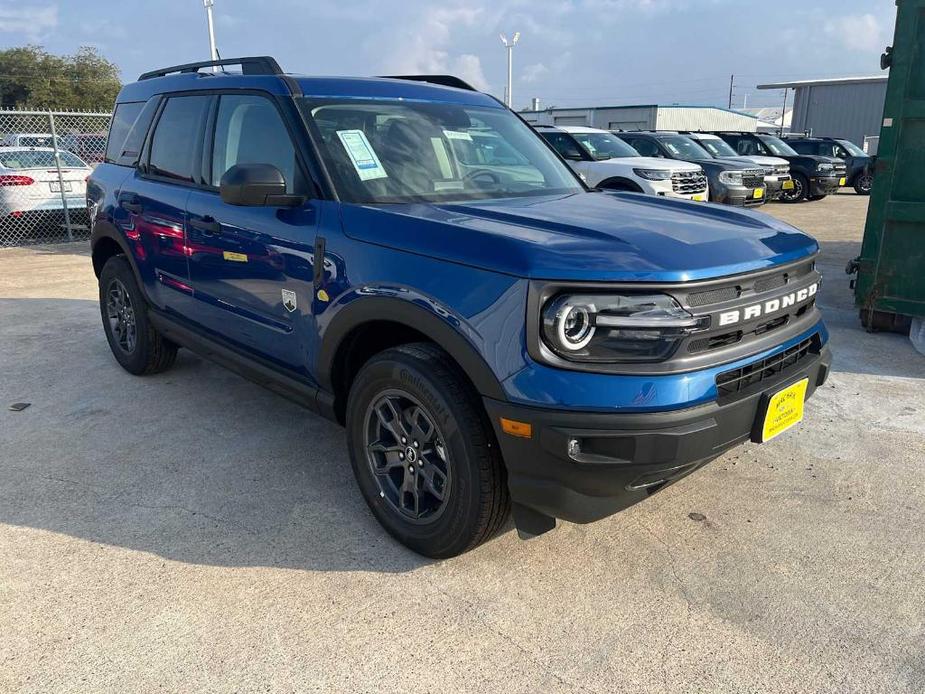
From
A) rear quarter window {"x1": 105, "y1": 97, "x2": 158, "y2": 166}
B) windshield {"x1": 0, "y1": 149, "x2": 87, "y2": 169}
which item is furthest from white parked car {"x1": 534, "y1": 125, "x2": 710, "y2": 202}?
windshield {"x1": 0, "y1": 149, "x2": 87, "y2": 169}

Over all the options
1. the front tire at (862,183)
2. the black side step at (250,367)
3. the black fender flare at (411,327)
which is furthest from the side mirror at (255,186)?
the front tire at (862,183)

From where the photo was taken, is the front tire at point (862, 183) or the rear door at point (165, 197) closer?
the rear door at point (165, 197)

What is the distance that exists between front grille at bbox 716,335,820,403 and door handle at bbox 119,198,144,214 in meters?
3.50

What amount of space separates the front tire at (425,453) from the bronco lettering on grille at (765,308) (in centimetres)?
89

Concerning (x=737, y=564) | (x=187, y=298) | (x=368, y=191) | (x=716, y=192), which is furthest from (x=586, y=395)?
(x=716, y=192)

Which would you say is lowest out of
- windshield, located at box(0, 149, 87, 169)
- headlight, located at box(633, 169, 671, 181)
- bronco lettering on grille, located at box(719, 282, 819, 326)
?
bronco lettering on grille, located at box(719, 282, 819, 326)

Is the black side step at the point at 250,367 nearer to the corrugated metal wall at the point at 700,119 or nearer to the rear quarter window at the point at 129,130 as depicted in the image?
the rear quarter window at the point at 129,130

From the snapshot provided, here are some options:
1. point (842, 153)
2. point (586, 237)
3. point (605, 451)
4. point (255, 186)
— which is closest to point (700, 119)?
point (842, 153)

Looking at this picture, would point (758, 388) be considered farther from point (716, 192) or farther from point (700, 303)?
point (716, 192)

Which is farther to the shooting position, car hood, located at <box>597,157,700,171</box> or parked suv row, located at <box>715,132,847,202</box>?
parked suv row, located at <box>715,132,847,202</box>

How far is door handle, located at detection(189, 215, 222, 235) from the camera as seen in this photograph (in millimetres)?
3568

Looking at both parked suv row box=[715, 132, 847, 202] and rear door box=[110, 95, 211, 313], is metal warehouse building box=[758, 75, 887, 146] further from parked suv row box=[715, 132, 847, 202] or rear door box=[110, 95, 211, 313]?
rear door box=[110, 95, 211, 313]

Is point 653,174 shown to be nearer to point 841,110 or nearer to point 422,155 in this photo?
point 422,155

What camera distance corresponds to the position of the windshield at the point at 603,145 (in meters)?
12.4
